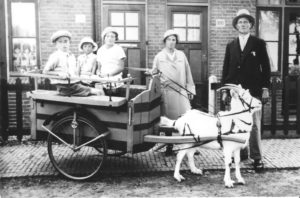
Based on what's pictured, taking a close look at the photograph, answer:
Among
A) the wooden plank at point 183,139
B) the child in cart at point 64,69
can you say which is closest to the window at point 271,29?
the wooden plank at point 183,139

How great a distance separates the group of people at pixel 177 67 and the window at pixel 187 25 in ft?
10.3

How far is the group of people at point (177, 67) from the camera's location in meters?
5.57

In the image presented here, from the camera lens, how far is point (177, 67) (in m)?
6.28

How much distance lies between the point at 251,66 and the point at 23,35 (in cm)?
552

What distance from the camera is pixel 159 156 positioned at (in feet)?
21.2

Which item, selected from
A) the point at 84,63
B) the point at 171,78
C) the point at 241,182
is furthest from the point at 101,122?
the point at 241,182

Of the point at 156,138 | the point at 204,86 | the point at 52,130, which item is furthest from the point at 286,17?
the point at 52,130

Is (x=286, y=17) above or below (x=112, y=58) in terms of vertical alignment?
above

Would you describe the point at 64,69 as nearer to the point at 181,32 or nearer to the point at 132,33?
the point at 132,33

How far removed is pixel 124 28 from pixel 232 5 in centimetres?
261

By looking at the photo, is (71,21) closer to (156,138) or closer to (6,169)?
(6,169)

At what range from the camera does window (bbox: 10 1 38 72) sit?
8.83 metres

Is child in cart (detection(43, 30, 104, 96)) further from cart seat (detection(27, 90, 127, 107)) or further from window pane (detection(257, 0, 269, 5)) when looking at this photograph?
window pane (detection(257, 0, 269, 5))

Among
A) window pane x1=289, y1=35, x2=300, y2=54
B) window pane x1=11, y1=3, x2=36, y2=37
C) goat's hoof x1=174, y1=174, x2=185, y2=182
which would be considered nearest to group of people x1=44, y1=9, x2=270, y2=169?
goat's hoof x1=174, y1=174, x2=185, y2=182
